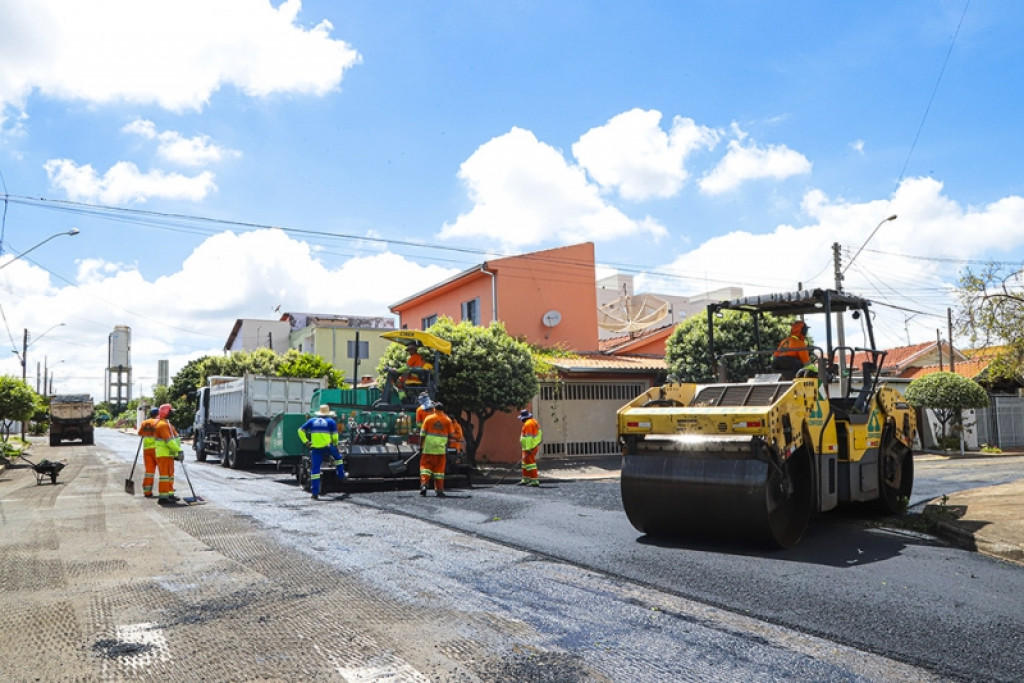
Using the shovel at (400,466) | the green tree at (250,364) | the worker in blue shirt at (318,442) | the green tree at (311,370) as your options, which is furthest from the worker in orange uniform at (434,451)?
the green tree at (250,364)

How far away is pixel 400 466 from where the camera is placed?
44.5ft

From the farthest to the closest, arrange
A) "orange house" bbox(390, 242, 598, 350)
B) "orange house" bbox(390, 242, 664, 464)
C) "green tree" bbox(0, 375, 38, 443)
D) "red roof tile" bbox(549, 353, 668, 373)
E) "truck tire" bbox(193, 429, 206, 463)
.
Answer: "green tree" bbox(0, 375, 38, 443), "truck tire" bbox(193, 429, 206, 463), "orange house" bbox(390, 242, 598, 350), "orange house" bbox(390, 242, 664, 464), "red roof tile" bbox(549, 353, 668, 373)

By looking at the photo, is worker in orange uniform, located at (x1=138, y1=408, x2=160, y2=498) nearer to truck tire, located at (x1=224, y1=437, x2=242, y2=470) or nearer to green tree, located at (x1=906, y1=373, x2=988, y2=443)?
truck tire, located at (x1=224, y1=437, x2=242, y2=470)

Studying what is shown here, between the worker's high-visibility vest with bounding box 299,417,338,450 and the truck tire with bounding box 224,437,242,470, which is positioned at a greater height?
the worker's high-visibility vest with bounding box 299,417,338,450

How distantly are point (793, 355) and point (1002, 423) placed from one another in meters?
22.6

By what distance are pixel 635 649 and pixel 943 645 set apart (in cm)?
182

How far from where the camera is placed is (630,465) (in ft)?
26.2

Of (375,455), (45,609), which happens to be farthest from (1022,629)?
(375,455)

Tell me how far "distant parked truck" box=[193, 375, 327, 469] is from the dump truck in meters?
14.3

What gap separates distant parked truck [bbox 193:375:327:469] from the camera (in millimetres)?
20234

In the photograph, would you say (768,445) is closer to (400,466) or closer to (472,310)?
(400,466)

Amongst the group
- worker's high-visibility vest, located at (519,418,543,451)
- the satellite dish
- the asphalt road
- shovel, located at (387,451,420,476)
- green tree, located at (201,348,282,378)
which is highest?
the satellite dish

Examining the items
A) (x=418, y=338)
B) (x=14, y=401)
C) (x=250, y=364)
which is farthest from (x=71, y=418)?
(x=418, y=338)

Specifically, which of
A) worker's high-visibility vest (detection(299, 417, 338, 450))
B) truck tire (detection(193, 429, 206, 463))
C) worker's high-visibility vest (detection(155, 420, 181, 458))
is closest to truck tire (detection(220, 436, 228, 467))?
truck tire (detection(193, 429, 206, 463))
